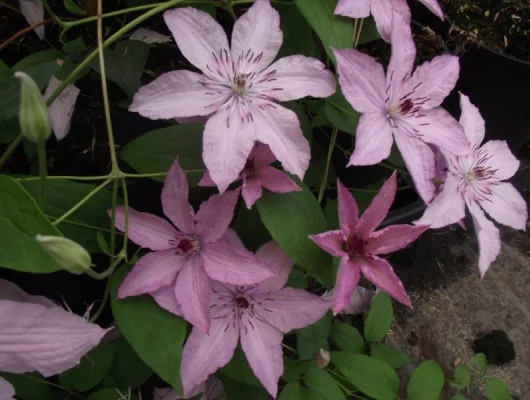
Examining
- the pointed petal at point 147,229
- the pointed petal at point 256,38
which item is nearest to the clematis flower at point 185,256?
the pointed petal at point 147,229

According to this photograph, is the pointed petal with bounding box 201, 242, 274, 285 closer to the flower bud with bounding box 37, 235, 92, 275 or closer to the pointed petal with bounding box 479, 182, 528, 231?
the flower bud with bounding box 37, 235, 92, 275

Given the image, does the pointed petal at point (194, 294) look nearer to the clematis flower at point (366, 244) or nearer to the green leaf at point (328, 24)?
the clematis flower at point (366, 244)

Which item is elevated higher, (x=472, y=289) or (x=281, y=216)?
(x=281, y=216)

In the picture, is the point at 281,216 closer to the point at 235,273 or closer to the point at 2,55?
the point at 235,273

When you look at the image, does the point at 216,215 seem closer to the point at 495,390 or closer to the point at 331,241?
the point at 331,241

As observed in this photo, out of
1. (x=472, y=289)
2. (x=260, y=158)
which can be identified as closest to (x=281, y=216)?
(x=260, y=158)

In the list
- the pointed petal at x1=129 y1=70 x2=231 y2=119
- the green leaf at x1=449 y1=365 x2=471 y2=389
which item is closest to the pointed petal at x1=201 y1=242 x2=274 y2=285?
the pointed petal at x1=129 y1=70 x2=231 y2=119
